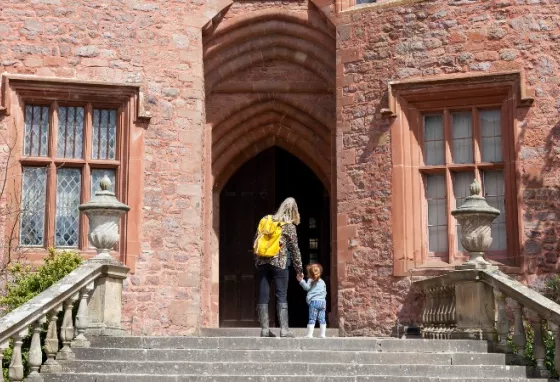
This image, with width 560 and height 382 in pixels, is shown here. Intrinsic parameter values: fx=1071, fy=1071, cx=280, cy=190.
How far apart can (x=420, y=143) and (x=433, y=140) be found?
0.61 ft

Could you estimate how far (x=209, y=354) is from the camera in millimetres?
9688

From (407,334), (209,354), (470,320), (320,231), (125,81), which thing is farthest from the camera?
(320,231)

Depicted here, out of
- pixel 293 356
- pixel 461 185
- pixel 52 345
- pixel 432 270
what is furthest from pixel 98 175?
pixel 293 356

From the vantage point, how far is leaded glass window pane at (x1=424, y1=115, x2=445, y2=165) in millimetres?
13828

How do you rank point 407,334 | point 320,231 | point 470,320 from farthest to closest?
point 320,231 < point 407,334 < point 470,320

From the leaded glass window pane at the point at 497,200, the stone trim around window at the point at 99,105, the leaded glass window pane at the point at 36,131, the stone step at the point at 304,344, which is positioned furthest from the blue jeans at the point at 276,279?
the leaded glass window pane at the point at 36,131

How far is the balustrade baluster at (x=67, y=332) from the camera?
988 centimetres

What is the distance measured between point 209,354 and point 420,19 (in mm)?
6041

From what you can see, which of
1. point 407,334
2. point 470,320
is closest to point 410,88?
point 407,334

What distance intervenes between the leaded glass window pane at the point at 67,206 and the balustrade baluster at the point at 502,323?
5935mm

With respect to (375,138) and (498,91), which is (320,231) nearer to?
(375,138)

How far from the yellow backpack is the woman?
4cm

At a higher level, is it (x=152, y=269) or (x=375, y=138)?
(x=375, y=138)

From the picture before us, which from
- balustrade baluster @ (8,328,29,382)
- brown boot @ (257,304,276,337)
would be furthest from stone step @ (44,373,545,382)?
brown boot @ (257,304,276,337)
